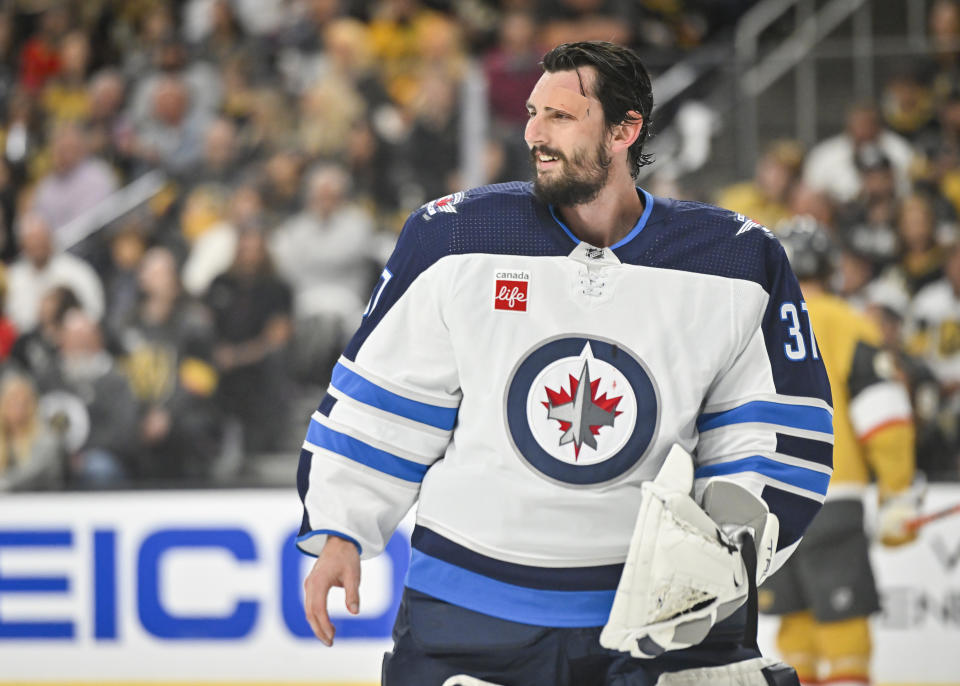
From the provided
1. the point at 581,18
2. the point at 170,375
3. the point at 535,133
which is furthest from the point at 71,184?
the point at 535,133

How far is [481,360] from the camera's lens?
179cm

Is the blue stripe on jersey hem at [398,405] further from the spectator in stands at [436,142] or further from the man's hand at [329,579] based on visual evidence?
the spectator in stands at [436,142]

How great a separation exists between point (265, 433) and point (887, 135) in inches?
115

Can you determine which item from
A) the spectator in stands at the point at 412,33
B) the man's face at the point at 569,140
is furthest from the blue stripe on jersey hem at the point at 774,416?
the spectator in stands at the point at 412,33

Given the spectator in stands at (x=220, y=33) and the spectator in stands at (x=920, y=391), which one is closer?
the spectator in stands at (x=920, y=391)

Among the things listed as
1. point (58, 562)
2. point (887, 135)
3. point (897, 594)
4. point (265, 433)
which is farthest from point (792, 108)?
point (58, 562)

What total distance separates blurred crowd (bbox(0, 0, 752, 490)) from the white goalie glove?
294 centimetres

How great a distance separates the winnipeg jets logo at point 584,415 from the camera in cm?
176

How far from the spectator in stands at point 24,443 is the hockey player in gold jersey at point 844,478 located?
108 inches

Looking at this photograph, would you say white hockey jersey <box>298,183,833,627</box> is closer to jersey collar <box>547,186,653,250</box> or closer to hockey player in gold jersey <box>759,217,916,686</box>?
jersey collar <box>547,186,653,250</box>

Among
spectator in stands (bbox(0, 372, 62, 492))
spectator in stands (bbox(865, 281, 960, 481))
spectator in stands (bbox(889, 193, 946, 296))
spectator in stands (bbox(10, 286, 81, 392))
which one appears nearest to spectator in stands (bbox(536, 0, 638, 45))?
spectator in stands (bbox(889, 193, 946, 296))

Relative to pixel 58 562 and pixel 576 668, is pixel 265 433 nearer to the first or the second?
pixel 58 562

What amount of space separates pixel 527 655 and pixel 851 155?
4.20m

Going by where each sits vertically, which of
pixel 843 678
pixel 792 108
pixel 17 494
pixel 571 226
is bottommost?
pixel 843 678
